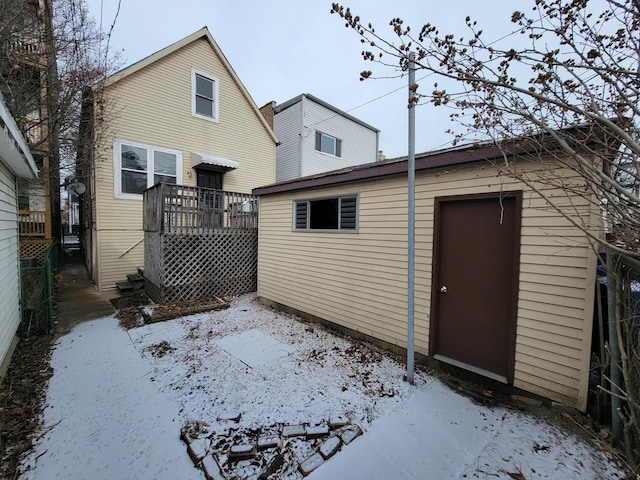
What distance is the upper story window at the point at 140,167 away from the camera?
8328 mm

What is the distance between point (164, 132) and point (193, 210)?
400 cm

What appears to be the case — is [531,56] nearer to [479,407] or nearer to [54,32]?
[479,407]

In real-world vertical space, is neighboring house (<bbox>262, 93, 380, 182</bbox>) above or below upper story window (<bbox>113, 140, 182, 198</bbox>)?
above

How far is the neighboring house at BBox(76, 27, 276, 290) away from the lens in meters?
8.16

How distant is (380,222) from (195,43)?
10110 mm

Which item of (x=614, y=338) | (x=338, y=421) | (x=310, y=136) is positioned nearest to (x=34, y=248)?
(x=310, y=136)

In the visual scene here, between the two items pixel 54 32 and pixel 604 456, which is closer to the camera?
pixel 604 456

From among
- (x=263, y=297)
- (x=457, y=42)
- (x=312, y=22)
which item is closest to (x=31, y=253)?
(x=263, y=297)

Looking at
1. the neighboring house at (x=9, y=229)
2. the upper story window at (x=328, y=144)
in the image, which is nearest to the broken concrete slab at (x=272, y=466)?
the neighboring house at (x=9, y=229)

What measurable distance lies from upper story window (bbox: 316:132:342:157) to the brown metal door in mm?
11222

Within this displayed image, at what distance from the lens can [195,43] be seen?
983 cm

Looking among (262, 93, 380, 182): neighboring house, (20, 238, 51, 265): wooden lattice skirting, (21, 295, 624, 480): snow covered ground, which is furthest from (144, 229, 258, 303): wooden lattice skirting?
(262, 93, 380, 182): neighboring house

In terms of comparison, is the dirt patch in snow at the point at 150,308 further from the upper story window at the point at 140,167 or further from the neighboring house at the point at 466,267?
the upper story window at the point at 140,167

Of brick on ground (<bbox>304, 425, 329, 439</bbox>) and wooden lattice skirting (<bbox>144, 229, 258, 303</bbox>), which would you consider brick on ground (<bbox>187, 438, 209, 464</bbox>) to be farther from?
wooden lattice skirting (<bbox>144, 229, 258, 303</bbox>)
